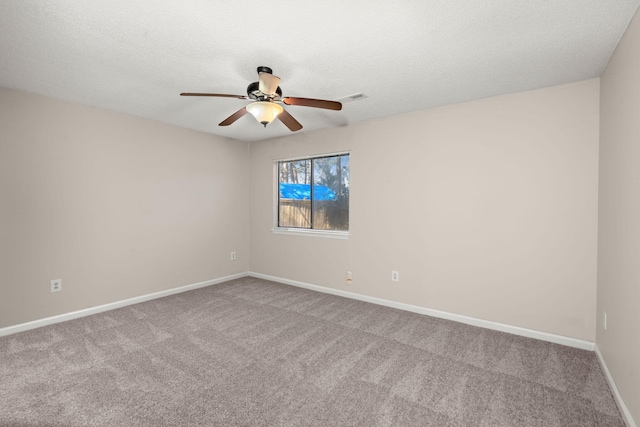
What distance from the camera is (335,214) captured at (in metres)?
4.32

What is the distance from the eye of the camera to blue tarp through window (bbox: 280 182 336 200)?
14.5 ft

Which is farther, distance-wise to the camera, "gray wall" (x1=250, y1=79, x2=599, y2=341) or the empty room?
"gray wall" (x1=250, y1=79, x2=599, y2=341)

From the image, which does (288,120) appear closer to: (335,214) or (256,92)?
(256,92)

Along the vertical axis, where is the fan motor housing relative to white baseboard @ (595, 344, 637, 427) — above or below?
above

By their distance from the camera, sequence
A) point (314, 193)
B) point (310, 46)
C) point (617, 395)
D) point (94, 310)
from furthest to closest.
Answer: point (314, 193) → point (94, 310) → point (310, 46) → point (617, 395)

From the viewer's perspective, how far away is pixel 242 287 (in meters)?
4.45

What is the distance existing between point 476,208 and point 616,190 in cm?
113

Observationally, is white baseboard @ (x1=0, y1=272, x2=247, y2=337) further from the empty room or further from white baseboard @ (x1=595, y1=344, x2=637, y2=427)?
white baseboard @ (x1=595, y1=344, x2=637, y2=427)

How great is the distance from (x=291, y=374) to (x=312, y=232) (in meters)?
2.43

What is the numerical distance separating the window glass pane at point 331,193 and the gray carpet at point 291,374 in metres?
1.49

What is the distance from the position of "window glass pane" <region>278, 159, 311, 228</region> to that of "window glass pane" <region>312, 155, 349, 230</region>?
14cm

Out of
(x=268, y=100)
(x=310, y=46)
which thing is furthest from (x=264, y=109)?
(x=310, y=46)

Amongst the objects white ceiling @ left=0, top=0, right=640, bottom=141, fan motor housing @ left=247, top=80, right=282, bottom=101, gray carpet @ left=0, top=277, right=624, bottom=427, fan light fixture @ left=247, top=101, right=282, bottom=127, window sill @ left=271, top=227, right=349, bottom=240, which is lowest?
gray carpet @ left=0, top=277, right=624, bottom=427

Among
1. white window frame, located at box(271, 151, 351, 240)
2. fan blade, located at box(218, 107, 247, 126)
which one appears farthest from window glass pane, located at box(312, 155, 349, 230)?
fan blade, located at box(218, 107, 247, 126)
